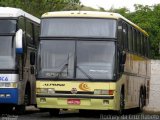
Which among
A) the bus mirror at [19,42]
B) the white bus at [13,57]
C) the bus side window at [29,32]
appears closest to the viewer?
the bus mirror at [19,42]

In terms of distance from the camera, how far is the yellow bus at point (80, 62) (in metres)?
19.2

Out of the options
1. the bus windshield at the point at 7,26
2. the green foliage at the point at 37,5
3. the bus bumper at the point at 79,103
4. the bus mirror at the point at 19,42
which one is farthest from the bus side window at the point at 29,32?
the green foliage at the point at 37,5

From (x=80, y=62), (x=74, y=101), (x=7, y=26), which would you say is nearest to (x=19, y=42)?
(x=7, y=26)

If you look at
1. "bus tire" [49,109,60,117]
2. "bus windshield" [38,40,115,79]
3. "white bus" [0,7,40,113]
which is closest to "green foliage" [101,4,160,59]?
"white bus" [0,7,40,113]

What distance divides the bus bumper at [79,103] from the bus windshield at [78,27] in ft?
6.66

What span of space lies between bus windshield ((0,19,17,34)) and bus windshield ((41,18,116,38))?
1.41 meters

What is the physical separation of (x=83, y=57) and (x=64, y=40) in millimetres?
819

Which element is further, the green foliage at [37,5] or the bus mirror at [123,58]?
the green foliage at [37,5]

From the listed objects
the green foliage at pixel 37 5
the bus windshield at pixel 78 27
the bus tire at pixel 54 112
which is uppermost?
the green foliage at pixel 37 5

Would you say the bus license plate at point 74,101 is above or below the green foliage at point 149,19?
below

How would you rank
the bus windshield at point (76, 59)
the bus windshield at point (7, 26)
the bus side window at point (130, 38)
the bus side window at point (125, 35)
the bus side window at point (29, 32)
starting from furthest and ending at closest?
the bus side window at point (29, 32), the bus side window at point (130, 38), the bus side window at point (125, 35), the bus windshield at point (7, 26), the bus windshield at point (76, 59)

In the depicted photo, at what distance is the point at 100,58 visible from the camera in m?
19.4

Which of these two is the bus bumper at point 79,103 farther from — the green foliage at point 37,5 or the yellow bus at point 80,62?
the green foliage at point 37,5

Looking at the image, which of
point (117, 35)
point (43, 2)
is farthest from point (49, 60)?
point (43, 2)
